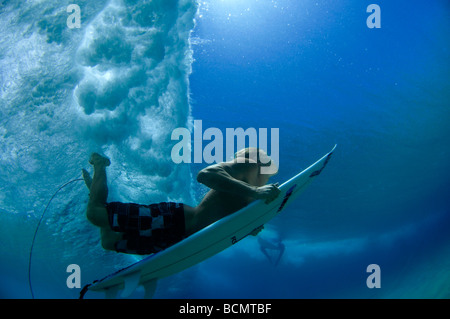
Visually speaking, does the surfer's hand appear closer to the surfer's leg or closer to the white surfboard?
the white surfboard

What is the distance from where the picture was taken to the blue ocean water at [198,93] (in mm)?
5586

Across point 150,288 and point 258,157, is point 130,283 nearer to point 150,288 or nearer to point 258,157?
point 150,288

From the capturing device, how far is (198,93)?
8008 mm

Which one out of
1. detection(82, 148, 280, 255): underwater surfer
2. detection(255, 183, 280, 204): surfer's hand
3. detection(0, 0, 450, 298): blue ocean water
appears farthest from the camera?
detection(0, 0, 450, 298): blue ocean water

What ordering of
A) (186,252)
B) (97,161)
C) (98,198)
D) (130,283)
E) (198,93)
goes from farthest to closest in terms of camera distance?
(198,93), (97,161), (98,198), (186,252), (130,283)

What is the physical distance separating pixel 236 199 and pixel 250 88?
6.40 meters

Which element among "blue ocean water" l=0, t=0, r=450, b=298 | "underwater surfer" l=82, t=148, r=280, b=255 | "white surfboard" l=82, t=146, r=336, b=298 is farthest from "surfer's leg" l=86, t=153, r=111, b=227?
"blue ocean water" l=0, t=0, r=450, b=298

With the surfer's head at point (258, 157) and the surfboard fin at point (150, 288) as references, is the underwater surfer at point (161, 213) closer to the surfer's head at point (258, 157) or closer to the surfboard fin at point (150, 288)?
the surfer's head at point (258, 157)

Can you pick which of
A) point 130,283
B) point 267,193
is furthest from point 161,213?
point 267,193

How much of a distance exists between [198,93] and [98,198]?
601 cm

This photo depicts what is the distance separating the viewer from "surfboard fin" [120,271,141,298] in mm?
2211

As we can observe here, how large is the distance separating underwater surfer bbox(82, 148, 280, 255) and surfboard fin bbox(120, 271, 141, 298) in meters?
0.38

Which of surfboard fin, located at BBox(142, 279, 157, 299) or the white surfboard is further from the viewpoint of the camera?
surfboard fin, located at BBox(142, 279, 157, 299)
